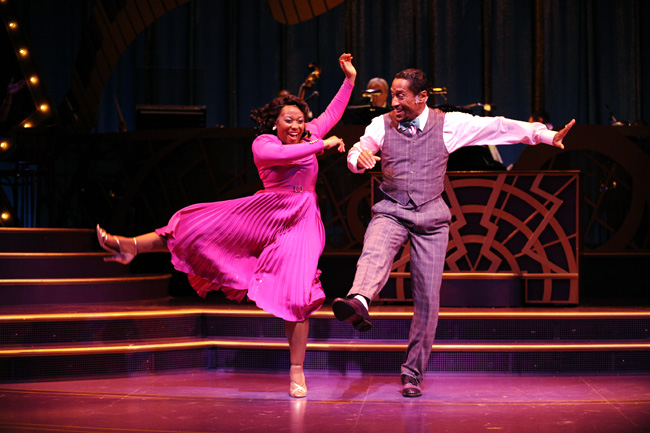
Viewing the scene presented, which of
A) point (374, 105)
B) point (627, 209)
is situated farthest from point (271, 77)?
point (627, 209)

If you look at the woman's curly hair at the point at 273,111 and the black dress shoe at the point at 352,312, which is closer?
the black dress shoe at the point at 352,312

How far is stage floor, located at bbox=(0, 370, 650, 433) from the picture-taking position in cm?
300

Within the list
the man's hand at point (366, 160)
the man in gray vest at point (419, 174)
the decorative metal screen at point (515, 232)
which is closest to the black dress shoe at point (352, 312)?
the man in gray vest at point (419, 174)

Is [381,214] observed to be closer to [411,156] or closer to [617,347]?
[411,156]

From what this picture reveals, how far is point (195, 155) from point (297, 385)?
3153 mm

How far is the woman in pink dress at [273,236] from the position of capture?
349cm

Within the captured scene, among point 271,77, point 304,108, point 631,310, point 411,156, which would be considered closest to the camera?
point 411,156

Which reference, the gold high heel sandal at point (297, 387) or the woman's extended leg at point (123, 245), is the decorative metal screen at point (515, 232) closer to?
the gold high heel sandal at point (297, 387)

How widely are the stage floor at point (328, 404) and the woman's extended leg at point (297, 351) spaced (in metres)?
0.06

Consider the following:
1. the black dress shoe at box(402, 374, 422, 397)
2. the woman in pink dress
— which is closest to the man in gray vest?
the black dress shoe at box(402, 374, 422, 397)

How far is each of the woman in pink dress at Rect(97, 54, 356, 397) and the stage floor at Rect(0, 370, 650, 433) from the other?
0.33m

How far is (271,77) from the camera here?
10.4 meters

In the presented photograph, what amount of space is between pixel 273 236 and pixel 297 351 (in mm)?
593

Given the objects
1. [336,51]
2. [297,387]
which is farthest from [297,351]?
[336,51]
